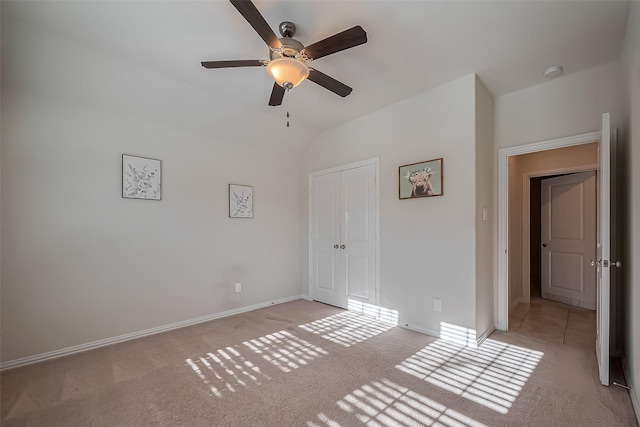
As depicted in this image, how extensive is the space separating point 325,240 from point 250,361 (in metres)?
2.12

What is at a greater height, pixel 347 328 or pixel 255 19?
pixel 255 19

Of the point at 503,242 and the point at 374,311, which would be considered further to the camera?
the point at 374,311

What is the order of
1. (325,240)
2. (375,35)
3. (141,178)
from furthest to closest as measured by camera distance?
(325,240) < (141,178) < (375,35)

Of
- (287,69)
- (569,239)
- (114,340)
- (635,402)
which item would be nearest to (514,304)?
(569,239)

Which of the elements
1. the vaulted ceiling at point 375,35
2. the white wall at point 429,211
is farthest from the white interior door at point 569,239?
the white wall at point 429,211

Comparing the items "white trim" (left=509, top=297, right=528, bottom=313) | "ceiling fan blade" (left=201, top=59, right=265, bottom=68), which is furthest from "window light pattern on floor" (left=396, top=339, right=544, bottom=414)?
"ceiling fan blade" (left=201, top=59, right=265, bottom=68)

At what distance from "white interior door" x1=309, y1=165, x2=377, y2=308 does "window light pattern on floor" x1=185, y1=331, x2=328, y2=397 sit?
1.23 m

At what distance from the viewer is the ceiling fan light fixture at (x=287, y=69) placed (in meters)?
1.87

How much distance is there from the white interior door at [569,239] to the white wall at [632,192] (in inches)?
77.6

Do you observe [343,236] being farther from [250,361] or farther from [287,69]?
[287,69]

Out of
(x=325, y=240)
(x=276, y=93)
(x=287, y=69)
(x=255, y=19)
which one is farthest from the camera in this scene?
(x=325, y=240)

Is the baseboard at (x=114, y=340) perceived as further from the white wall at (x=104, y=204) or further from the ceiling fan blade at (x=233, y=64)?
the ceiling fan blade at (x=233, y=64)

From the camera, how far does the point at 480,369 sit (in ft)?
7.43

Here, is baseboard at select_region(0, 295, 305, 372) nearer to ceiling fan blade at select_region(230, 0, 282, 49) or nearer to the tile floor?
ceiling fan blade at select_region(230, 0, 282, 49)
